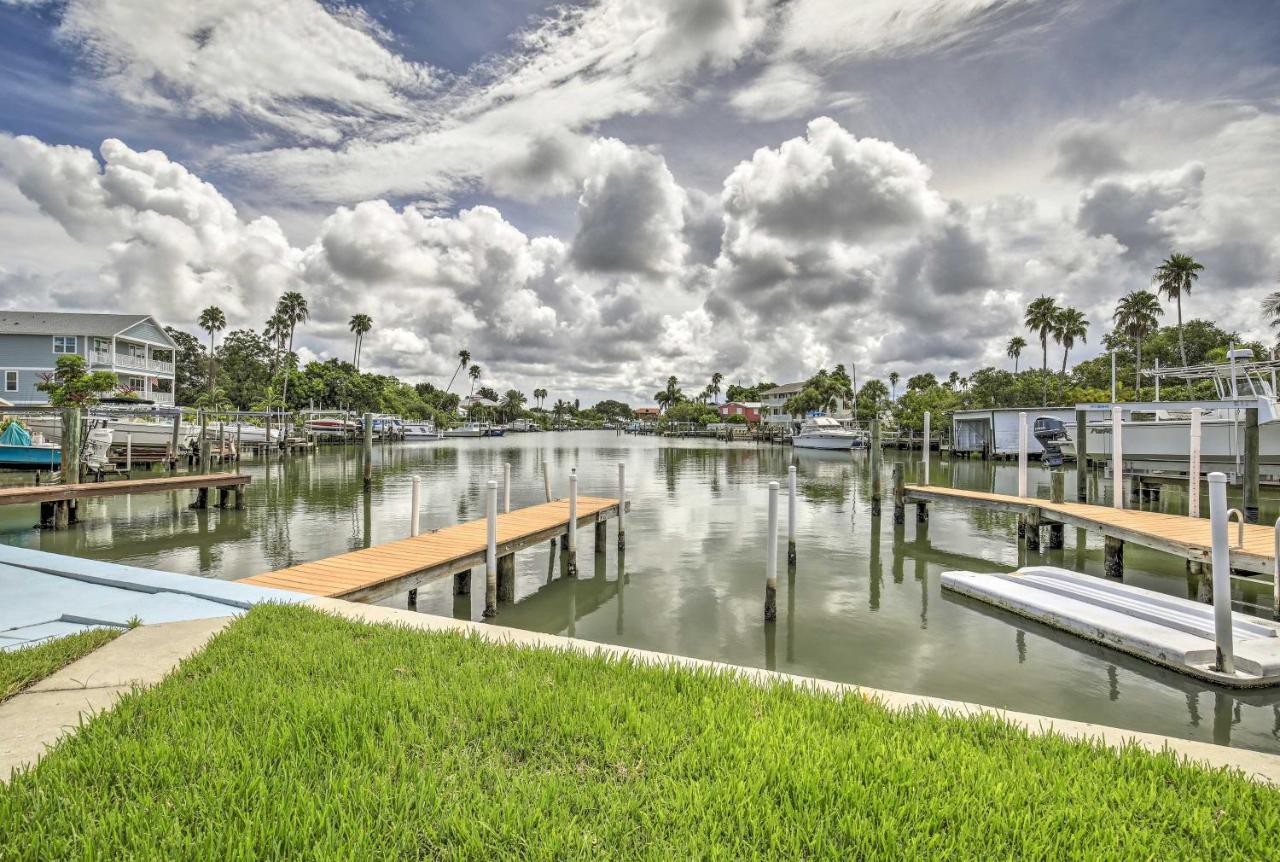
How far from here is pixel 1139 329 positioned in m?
57.3

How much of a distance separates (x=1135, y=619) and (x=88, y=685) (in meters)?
11.6

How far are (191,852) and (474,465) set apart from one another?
140 feet

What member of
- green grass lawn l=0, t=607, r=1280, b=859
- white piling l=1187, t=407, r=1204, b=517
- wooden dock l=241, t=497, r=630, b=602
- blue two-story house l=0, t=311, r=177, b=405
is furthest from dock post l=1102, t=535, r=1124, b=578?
blue two-story house l=0, t=311, r=177, b=405

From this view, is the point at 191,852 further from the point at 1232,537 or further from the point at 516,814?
the point at 1232,537

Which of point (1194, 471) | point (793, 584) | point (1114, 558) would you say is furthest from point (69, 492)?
point (1194, 471)

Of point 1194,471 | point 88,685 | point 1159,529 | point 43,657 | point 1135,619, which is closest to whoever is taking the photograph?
point 88,685

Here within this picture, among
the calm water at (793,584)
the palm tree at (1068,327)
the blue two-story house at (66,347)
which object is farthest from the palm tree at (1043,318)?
the blue two-story house at (66,347)

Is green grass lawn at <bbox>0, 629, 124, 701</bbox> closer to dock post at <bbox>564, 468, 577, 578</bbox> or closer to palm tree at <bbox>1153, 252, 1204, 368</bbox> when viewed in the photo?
dock post at <bbox>564, 468, 577, 578</bbox>

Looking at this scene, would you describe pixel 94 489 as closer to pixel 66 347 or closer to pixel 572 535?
pixel 572 535

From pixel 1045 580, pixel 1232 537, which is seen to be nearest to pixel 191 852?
pixel 1045 580

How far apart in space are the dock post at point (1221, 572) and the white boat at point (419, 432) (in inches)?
3484

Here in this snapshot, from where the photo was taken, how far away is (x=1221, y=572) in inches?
255

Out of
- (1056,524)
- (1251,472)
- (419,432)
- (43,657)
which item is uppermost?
(419,432)

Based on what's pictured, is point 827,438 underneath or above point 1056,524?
above
